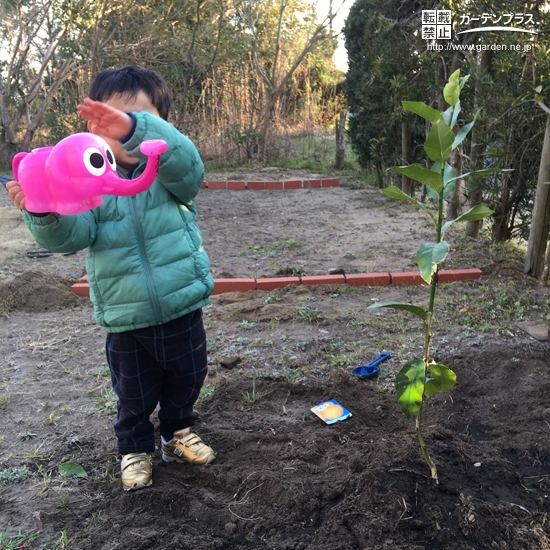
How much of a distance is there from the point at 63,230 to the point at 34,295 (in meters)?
2.76

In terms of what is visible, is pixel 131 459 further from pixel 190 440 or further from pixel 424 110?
pixel 424 110

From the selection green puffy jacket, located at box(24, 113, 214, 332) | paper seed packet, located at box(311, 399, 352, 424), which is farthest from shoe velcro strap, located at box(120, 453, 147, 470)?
paper seed packet, located at box(311, 399, 352, 424)

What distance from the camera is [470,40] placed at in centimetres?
533

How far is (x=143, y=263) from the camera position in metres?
1.88

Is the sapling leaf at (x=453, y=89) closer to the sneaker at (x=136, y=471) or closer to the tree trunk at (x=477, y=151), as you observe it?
the sneaker at (x=136, y=471)

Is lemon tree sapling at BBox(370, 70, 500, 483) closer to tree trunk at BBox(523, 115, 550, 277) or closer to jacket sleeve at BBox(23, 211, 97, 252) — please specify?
jacket sleeve at BBox(23, 211, 97, 252)

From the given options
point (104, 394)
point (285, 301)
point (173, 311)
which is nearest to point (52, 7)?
point (285, 301)

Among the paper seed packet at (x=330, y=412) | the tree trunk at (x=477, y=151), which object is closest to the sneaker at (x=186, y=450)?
the paper seed packet at (x=330, y=412)

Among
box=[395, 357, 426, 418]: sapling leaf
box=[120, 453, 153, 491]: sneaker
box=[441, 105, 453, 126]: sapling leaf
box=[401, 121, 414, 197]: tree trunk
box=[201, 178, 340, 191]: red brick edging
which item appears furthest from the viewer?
box=[201, 178, 340, 191]: red brick edging

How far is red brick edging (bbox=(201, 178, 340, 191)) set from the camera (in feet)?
30.9

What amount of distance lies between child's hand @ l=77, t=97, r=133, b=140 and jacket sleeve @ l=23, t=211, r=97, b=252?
307 millimetres

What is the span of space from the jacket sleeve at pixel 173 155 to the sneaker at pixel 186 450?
0.97 meters

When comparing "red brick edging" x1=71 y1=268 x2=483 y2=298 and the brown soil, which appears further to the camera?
"red brick edging" x1=71 y1=268 x2=483 y2=298

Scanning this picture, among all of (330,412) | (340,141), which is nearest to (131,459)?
(330,412)
